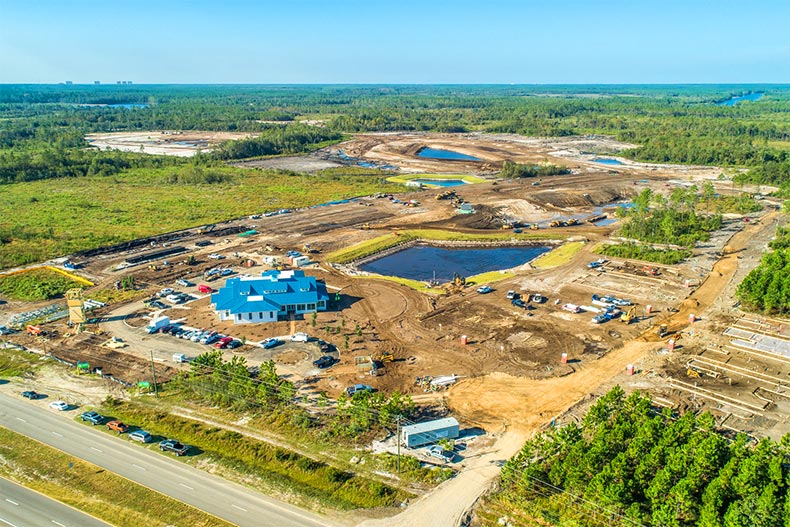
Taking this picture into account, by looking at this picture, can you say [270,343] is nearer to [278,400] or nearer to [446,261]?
[278,400]

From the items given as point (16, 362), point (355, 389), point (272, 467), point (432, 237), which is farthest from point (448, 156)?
point (272, 467)

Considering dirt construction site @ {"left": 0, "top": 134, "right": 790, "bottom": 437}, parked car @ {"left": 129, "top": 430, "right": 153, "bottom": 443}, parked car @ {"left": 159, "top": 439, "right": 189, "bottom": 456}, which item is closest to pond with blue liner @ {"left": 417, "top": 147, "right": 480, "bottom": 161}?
dirt construction site @ {"left": 0, "top": 134, "right": 790, "bottom": 437}

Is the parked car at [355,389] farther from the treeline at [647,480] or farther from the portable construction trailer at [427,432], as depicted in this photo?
the treeline at [647,480]

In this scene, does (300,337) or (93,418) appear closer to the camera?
(93,418)

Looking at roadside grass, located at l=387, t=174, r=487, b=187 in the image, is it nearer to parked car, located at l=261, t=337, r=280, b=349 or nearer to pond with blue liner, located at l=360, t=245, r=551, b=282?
pond with blue liner, located at l=360, t=245, r=551, b=282

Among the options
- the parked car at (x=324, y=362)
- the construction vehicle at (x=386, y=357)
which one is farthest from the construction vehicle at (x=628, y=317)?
the parked car at (x=324, y=362)
